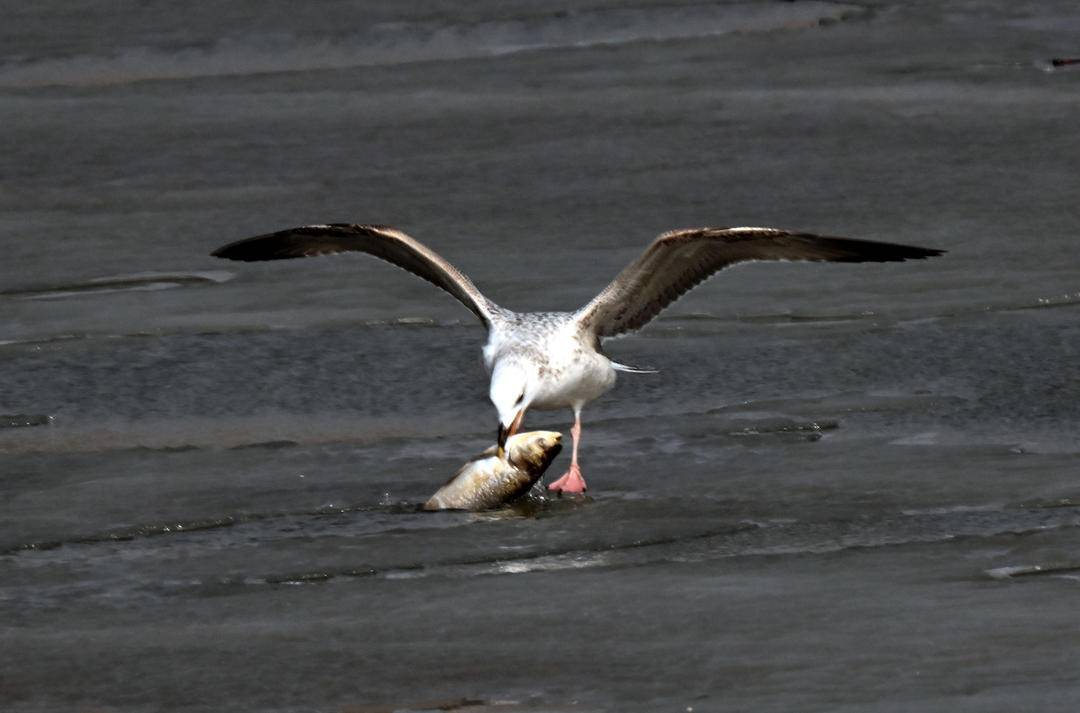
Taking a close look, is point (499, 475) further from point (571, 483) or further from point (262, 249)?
point (262, 249)

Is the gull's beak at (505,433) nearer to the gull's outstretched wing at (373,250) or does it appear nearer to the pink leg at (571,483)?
the pink leg at (571,483)

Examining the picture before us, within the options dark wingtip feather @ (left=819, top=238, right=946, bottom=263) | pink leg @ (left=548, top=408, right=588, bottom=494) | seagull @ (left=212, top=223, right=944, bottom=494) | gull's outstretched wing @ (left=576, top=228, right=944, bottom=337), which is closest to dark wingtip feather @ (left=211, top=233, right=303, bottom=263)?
seagull @ (left=212, top=223, right=944, bottom=494)

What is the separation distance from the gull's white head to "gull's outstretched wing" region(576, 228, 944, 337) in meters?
0.65

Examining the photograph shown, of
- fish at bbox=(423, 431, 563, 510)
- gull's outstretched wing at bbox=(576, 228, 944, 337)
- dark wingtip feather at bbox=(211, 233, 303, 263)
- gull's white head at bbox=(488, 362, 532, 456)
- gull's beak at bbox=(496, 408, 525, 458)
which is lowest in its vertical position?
fish at bbox=(423, 431, 563, 510)

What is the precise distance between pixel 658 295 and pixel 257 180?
4243 mm

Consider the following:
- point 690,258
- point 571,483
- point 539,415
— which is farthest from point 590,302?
point 571,483

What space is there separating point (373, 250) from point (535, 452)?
202cm

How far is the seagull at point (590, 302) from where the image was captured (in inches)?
309

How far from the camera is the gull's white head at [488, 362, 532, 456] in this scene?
24.6ft

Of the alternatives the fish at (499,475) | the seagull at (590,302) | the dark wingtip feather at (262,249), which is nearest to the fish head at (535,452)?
the fish at (499,475)

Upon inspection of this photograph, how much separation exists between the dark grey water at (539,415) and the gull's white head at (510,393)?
1.11ft

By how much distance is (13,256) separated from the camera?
10852 mm

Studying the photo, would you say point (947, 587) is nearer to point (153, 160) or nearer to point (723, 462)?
point (723, 462)

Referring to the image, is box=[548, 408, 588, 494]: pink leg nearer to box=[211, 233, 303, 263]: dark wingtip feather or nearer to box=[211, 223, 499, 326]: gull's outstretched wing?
box=[211, 223, 499, 326]: gull's outstretched wing
